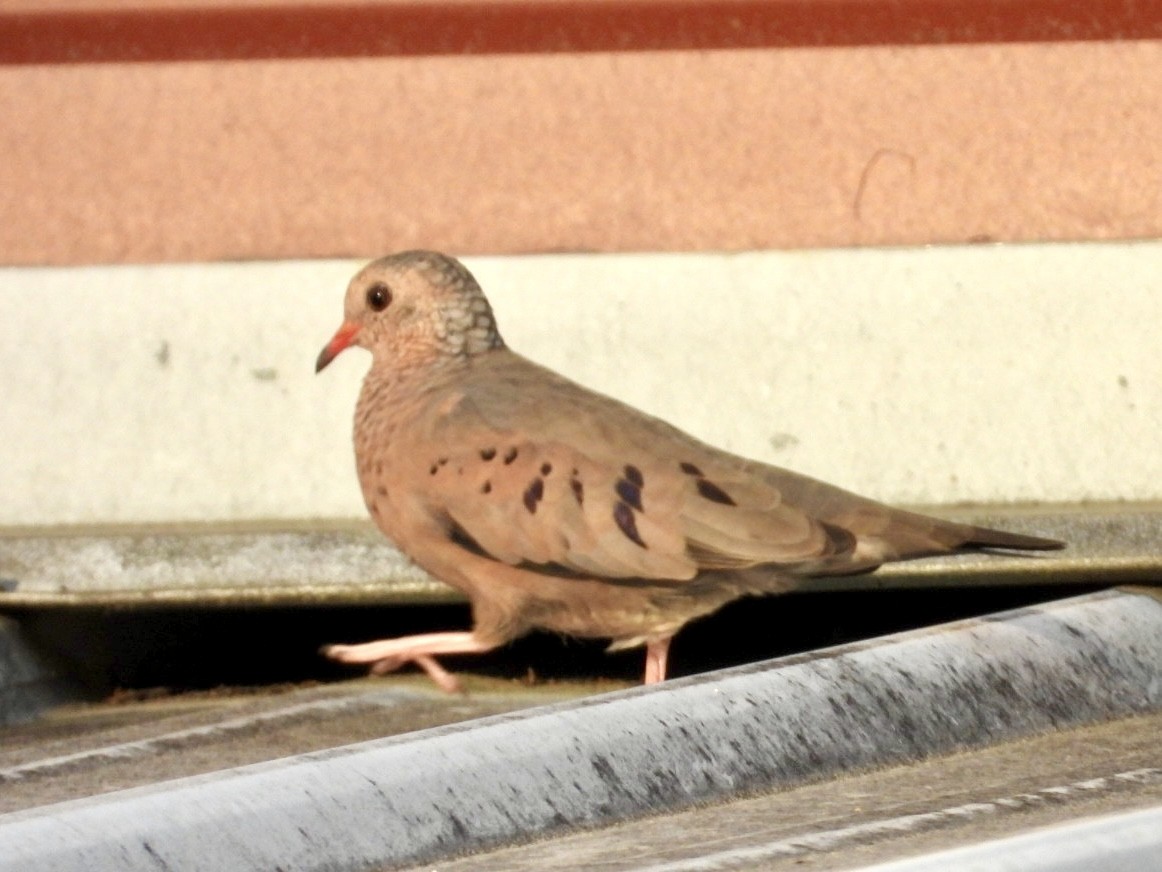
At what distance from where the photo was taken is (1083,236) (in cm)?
470

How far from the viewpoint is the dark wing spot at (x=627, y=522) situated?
366 centimetres

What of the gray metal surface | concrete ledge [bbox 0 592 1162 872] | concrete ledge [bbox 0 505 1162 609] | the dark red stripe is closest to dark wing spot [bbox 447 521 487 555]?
concrete ledge [bbox 0 505 1162 609]

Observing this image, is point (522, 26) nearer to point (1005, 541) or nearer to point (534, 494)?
point (534, 494)

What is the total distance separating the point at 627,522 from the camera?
12.0ft

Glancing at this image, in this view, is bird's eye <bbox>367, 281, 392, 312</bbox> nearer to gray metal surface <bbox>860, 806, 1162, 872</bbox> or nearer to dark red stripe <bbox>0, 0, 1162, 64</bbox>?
dark red stripe <bbox>0, 0, 1162, 64</bbox>

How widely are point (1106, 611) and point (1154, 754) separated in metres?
0.74

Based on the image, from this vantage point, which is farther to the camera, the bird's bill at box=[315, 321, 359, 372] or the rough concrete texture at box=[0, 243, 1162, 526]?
the rough concrete texture at box=[0, 243, 1162, 526]

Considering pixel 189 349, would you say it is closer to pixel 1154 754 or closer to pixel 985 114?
pixel 985 114

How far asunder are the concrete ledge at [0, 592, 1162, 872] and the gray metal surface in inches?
25.4

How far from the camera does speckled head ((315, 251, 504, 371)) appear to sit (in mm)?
4230

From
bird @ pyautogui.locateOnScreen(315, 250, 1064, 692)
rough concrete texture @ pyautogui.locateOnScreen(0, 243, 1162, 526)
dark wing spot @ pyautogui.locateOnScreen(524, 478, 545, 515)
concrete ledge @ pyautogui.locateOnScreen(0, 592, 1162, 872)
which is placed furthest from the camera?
rough concrete texture @ pyautogui.locateOnScreen(0, 243, 1162, 526)

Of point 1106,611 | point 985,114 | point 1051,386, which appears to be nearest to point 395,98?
point 985,114

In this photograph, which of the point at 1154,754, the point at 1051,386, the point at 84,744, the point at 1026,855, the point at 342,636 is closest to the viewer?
the point at 1026,855

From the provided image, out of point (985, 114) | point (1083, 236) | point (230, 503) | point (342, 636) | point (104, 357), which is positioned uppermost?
point (985, 114)
